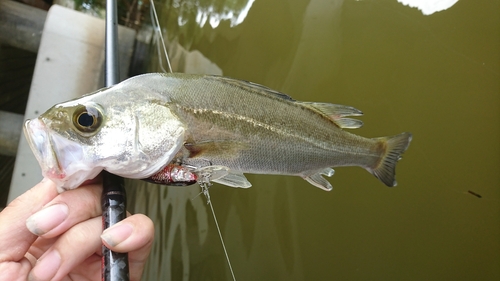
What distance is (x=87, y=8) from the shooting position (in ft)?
13.1

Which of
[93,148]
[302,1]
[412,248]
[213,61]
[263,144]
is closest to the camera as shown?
[93,148]

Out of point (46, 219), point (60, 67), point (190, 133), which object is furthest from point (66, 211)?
point (60, 67)

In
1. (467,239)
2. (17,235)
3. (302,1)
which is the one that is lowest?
(17,235)

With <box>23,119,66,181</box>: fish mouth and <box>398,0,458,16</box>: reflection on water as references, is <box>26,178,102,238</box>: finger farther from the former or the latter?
<box>398,0,458,16</box>: reflection on water

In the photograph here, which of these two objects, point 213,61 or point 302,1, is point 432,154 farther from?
point 213,61

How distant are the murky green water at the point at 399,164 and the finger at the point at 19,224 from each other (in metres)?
1.15

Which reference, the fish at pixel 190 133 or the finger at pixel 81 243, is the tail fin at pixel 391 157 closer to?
the fish at pixel 190 133

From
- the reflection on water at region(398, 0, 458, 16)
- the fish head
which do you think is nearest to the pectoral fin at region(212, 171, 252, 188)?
the fish head

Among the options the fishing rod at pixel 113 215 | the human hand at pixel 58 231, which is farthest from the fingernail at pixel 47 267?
the fishing rod at pixel 113 215

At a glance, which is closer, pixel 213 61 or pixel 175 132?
pixel 175 132

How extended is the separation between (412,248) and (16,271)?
56.0 inches

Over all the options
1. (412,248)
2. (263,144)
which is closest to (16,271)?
(263,144)

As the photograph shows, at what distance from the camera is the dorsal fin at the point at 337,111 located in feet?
2.99

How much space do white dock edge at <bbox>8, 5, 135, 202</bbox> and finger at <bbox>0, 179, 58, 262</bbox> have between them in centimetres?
214
